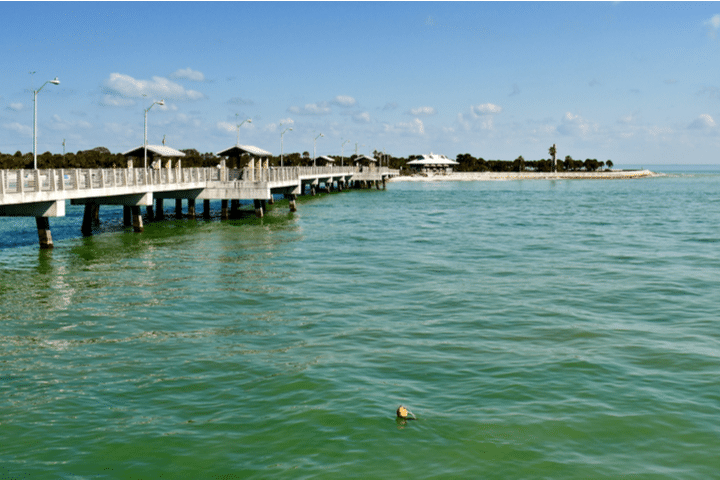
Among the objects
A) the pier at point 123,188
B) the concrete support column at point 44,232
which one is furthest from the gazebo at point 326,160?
the concrete support column at point 44,232

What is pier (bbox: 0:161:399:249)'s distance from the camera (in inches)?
1232

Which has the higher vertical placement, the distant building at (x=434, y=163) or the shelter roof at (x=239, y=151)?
the distant building at (x=434, y=163)

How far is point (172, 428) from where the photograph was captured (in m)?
12.0

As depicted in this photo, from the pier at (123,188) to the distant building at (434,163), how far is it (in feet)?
369

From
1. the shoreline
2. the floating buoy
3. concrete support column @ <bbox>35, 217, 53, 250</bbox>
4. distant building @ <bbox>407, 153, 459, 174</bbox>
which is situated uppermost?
distant building @ <bbox>407, 153, 459, 174</bbox>

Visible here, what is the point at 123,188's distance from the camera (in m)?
40.1

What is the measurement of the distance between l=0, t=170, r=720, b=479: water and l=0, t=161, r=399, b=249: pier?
2535 mm

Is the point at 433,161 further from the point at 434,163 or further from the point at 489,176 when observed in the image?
the point at 489,176

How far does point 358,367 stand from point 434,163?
168 meters

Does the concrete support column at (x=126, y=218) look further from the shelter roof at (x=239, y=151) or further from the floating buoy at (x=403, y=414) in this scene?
the floating buoy at (x=403, y=414)

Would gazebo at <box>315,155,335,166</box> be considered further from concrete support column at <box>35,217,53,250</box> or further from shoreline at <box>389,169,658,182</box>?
concrete support column at <box>35,217,53,250</box>

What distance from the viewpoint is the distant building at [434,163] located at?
18050cm

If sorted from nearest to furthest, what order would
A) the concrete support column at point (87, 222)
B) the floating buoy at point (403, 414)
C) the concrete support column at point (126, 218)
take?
the floating buoy at point (403, 414), the concrete support column at point (87, 222), the concrete support column at point (126, 218)

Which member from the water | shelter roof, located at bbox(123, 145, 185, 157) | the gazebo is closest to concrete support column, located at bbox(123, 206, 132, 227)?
shelter roof, located at bbox(123, 145, 185, 157)
